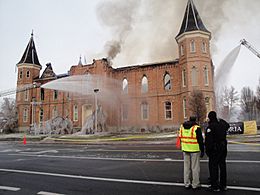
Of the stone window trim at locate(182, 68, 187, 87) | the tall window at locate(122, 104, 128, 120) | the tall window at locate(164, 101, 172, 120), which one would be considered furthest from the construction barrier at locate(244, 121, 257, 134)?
the tall window at locate(122, 104, 128, 120)

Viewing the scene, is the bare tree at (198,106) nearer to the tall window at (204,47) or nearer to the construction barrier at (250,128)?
the construction barrier at (250,128)

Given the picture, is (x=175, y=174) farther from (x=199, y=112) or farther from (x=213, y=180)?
(x=199, y=112)

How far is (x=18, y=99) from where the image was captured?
4747 centimetres

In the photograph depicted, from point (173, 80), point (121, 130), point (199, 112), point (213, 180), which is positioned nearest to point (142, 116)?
point (121, 130)

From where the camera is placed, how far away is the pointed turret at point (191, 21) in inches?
1264

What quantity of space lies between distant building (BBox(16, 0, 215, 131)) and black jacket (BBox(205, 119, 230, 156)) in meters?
26.1

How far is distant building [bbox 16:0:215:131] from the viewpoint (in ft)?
104

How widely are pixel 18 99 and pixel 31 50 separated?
36.8ft

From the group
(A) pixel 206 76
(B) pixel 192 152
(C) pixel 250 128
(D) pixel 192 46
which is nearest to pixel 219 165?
(B) pixel 192 152

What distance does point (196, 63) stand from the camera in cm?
3141

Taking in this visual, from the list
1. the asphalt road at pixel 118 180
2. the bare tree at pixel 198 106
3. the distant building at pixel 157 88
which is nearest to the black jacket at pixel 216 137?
the asphalt road at pixel 118 180

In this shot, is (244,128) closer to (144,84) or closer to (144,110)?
(144,110)

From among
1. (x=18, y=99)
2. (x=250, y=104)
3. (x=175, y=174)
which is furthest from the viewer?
(x=250, y=104)

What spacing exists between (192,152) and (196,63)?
27780 millimetres
